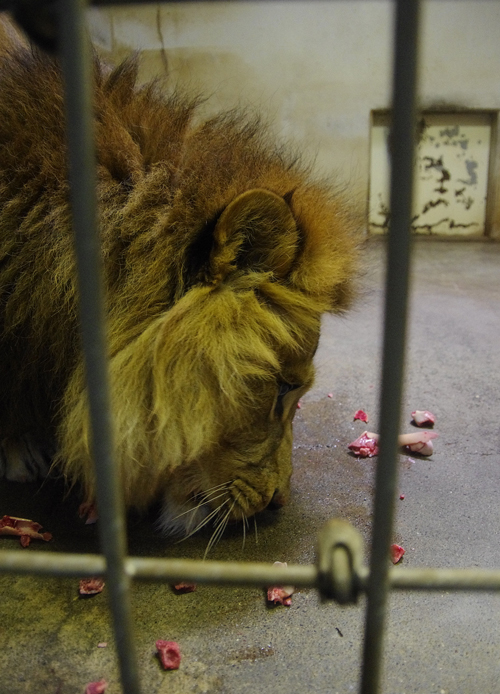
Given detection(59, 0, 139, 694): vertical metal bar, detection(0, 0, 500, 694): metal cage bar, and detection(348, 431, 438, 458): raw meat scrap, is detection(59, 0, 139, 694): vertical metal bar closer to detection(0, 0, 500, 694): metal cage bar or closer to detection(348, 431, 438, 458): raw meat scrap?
detection(0, 0, 500, 694): metal cage bar

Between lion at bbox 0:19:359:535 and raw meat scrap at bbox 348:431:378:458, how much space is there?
59 cm

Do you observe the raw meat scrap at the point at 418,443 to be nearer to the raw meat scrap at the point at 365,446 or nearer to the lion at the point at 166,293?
the raw meat scrap at the point at 365,446

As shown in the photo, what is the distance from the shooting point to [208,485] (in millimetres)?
1420

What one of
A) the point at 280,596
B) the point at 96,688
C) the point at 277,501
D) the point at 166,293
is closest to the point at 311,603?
the point at 280,596

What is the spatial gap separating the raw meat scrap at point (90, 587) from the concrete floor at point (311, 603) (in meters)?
0.02

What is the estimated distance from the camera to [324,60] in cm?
643

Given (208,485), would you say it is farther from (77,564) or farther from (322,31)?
(322,31)

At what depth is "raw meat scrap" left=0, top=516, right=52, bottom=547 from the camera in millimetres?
1530

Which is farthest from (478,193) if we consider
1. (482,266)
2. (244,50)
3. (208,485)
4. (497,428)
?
(208,485)

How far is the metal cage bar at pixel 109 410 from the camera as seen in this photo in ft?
1.69

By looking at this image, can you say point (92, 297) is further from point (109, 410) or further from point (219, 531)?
point (219, 531)

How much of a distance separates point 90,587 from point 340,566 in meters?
0.93

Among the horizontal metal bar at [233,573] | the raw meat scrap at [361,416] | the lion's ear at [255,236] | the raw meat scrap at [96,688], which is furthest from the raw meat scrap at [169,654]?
the raw meat scrap at [361,416]

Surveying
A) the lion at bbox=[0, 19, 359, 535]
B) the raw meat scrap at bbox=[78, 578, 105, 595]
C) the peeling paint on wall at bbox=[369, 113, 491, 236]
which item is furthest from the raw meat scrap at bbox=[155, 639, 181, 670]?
the peeling paint on wall at bbox=[369, 113, 491, 236]
